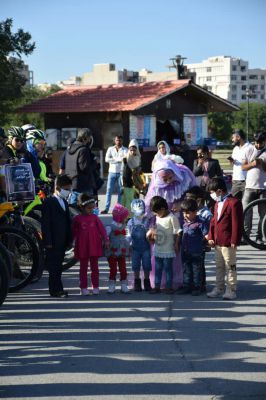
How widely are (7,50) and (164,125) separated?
732cm

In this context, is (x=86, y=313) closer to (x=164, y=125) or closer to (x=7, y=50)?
(x=7, y=50)

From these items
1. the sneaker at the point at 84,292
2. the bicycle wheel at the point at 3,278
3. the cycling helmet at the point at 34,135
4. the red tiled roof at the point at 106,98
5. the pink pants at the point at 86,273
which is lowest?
the sneaker at the point at 84,292

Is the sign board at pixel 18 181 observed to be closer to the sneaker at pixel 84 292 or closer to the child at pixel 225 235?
the sneaker at pixel 84 292

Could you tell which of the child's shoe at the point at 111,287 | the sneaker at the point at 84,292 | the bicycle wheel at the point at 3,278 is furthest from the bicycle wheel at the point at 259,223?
the bicycle wheel at the point at 3,278

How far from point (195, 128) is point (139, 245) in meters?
25.1

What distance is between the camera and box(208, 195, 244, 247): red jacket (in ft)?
28.6

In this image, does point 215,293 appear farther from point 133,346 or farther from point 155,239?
point 133,346

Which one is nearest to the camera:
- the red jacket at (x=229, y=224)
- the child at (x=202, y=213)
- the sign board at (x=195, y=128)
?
the red jacket at (x=229, y=224)

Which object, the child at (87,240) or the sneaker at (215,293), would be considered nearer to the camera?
the sneaker at (215,293)

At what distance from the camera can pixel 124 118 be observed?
102 ft

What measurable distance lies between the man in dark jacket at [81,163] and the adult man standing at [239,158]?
2.74m

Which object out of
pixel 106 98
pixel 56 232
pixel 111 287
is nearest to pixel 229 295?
pixel 111 287

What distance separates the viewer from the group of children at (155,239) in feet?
29.0

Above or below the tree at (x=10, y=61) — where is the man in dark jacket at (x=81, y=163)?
below
